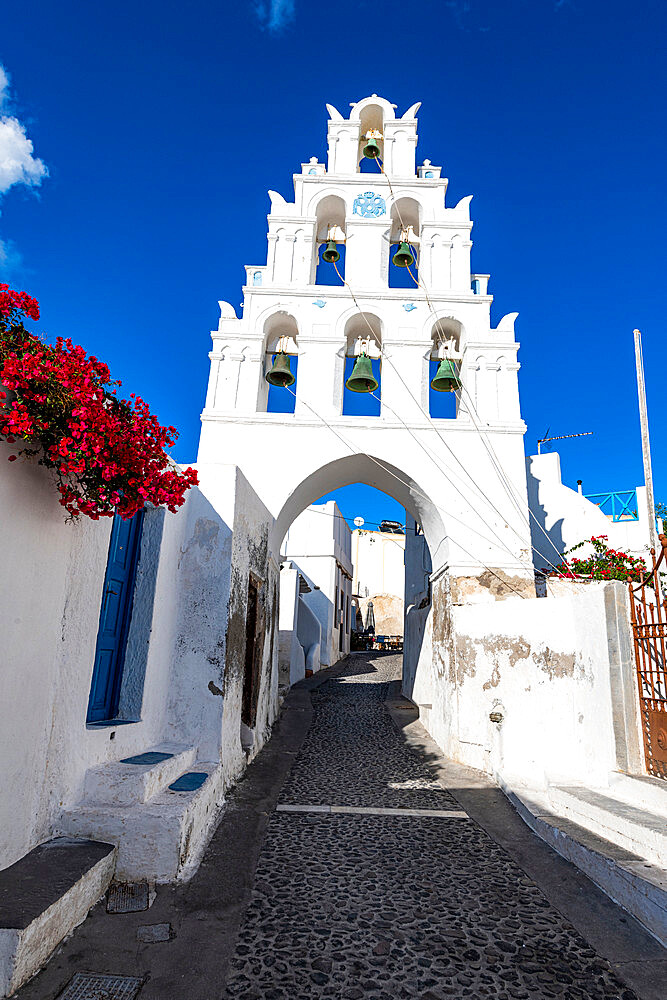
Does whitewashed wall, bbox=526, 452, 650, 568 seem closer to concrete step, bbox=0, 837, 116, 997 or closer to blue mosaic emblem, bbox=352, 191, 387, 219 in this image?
blue mosaic emblem, bbox=352, 191, 387, 219

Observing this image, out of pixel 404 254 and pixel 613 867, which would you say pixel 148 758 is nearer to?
pixel 613 867

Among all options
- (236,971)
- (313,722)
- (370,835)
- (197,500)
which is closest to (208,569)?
(197,500)

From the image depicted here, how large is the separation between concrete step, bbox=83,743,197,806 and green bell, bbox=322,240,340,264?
8.68m

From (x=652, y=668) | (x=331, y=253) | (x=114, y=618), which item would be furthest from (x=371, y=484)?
(x=114, y=618)

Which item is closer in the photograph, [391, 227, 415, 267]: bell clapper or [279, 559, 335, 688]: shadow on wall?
[391, 227, 415, 267]: bell clapper

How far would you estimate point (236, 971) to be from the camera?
2.86m

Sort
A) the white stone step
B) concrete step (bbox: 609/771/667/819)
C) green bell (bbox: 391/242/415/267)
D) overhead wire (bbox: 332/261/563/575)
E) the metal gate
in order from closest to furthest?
the white stone step → concrete step (bbox: 609/771/667/819) → the metal gate → overhead wire (bbox: 332/261/563/575) → green bell (bbox: 391/242/415/267)

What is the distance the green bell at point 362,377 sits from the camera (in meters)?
9.01

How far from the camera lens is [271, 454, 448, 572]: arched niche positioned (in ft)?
29.3

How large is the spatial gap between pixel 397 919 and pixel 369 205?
1025 centimetres

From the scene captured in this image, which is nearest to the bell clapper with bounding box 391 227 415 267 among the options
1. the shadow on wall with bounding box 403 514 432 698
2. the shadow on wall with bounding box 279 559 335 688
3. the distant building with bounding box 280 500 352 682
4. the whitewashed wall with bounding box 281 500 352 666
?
the shadow on wall with bounding box 403 514 432 698

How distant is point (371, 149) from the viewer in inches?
425

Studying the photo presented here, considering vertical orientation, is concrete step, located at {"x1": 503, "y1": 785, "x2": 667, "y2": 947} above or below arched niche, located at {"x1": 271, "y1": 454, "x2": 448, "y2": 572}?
below

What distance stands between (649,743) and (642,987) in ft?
7.45
